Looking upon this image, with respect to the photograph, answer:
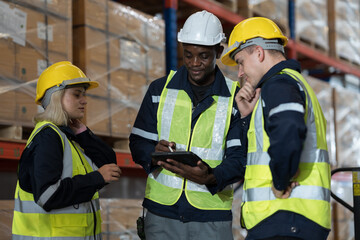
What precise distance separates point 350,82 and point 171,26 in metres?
7.46

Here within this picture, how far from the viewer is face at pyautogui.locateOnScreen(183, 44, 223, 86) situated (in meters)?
3.24

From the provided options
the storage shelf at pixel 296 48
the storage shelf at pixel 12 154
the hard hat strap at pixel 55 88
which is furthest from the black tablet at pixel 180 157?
the storage shelf at pixel 296 48

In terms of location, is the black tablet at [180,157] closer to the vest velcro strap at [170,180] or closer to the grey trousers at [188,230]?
the vest velcro strap at [170,180]

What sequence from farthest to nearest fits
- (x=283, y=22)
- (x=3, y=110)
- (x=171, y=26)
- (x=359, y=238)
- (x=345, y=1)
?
(x=345, y=1), (x=283, y=22), (x=171, y=26), (x=3, y=110), (x=359, y=238)

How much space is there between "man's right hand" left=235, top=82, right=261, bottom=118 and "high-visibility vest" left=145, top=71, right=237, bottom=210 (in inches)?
11.7

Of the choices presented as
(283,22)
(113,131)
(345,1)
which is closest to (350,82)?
(345,1)

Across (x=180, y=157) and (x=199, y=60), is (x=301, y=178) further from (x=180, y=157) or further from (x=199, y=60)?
(x=199, y=60)

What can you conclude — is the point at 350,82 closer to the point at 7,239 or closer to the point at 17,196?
the point at 7,239

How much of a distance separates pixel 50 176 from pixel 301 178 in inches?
50.3

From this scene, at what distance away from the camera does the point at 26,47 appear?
4.52 m

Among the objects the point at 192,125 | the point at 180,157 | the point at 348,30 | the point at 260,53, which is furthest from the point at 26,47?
the point at 348,30

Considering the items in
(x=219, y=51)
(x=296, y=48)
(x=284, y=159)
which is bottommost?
(x=284, y=159)

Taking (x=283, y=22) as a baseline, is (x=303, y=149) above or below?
below

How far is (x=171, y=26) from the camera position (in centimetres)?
627
